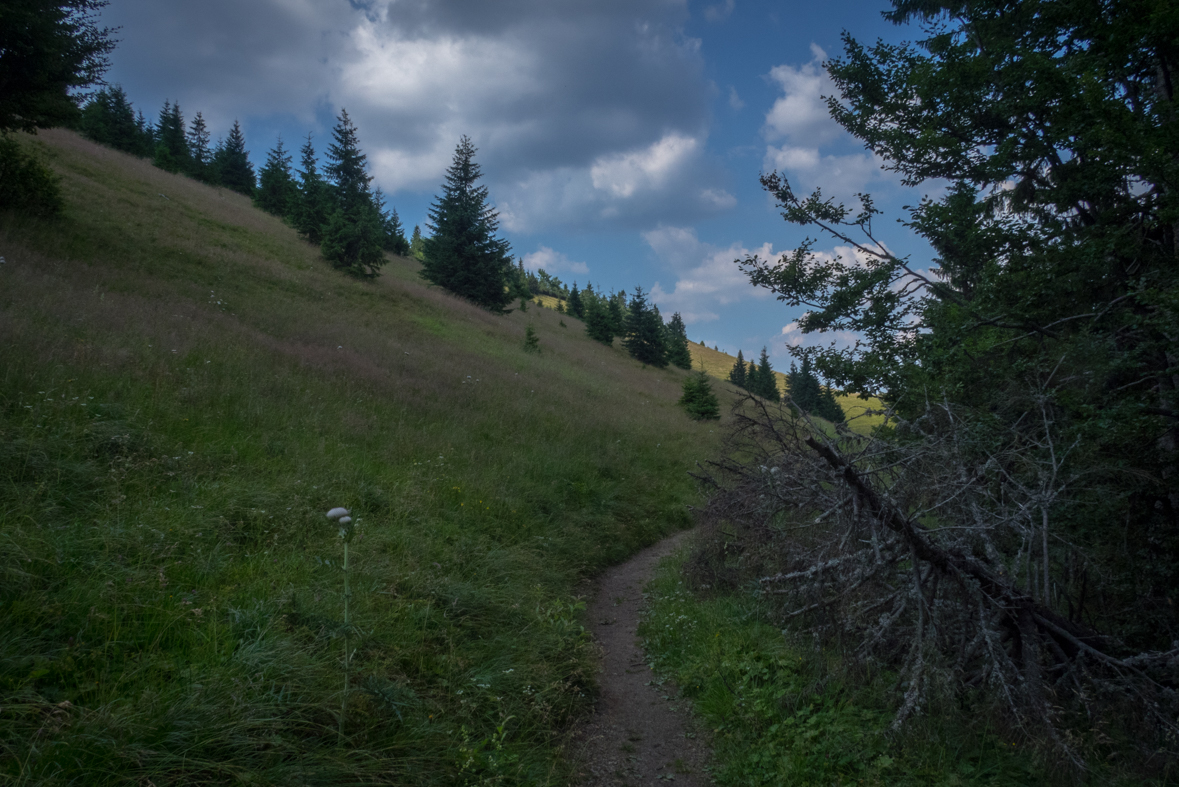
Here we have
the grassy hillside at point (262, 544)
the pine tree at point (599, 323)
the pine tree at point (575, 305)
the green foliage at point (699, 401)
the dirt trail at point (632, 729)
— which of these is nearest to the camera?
the grassy hillside at point (262, 544)

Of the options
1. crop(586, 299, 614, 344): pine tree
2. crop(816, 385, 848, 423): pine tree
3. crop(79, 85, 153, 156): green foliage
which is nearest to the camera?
crop(816, 385, 848, 423): pine tree

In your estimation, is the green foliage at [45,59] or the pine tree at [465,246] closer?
the green foliage at [45,59]

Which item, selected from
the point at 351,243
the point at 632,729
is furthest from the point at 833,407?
the point at 351,243

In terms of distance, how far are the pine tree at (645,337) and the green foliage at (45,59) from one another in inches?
1228

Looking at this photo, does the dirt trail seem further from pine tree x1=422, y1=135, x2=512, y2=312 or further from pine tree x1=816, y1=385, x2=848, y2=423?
pine tree x1=422, y1=135, x2=512, y2=312

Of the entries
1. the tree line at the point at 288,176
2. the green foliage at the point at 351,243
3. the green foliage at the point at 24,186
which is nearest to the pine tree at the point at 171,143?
the tree line at the point at 288,176

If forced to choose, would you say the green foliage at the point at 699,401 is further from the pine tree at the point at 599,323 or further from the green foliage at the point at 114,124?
the green foliage at the point at 114,124

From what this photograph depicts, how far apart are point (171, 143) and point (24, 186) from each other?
137 feet

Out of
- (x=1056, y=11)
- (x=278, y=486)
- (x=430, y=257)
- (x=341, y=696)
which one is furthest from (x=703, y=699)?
(x=430, y=257)

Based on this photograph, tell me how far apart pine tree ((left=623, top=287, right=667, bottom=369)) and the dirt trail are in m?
34.3

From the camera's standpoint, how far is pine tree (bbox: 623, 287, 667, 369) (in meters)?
39.4

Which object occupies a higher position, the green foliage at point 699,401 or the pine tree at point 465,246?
the pine tree at point 465,246

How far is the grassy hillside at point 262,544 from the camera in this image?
2775 millimetres

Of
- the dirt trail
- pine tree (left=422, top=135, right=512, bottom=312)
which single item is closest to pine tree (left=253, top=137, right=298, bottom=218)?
pine tree (left=422, top=135, right=512, bottom=312)
